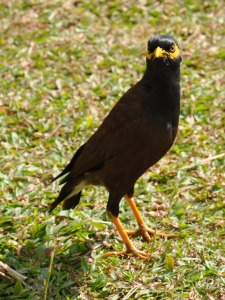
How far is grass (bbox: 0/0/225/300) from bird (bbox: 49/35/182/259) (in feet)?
1.08

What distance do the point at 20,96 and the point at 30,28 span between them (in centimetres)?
171

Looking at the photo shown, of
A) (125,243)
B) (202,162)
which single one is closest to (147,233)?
(125,243)

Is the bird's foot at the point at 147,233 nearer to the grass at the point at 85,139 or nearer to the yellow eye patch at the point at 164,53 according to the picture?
the grass at the point at 85,139

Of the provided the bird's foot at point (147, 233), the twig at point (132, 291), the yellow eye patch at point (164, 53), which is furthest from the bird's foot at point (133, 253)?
the yellow eye patch at point (164, 53)

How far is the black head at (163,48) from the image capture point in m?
4.85

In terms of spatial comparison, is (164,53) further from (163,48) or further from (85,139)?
(85,139)

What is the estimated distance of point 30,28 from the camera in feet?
28.7

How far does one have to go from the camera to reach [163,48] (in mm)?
4863

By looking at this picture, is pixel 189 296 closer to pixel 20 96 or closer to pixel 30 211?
pixel 30 211

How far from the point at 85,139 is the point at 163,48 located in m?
2.08

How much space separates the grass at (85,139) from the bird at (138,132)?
33cm

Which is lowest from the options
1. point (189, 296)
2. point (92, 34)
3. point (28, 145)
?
point (189, 296)

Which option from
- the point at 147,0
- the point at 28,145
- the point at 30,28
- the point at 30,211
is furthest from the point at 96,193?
the point at 147,0

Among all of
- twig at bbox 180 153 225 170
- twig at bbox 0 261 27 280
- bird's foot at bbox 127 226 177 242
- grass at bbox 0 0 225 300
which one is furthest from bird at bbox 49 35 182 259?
twig at bbox 180 153 225 170
